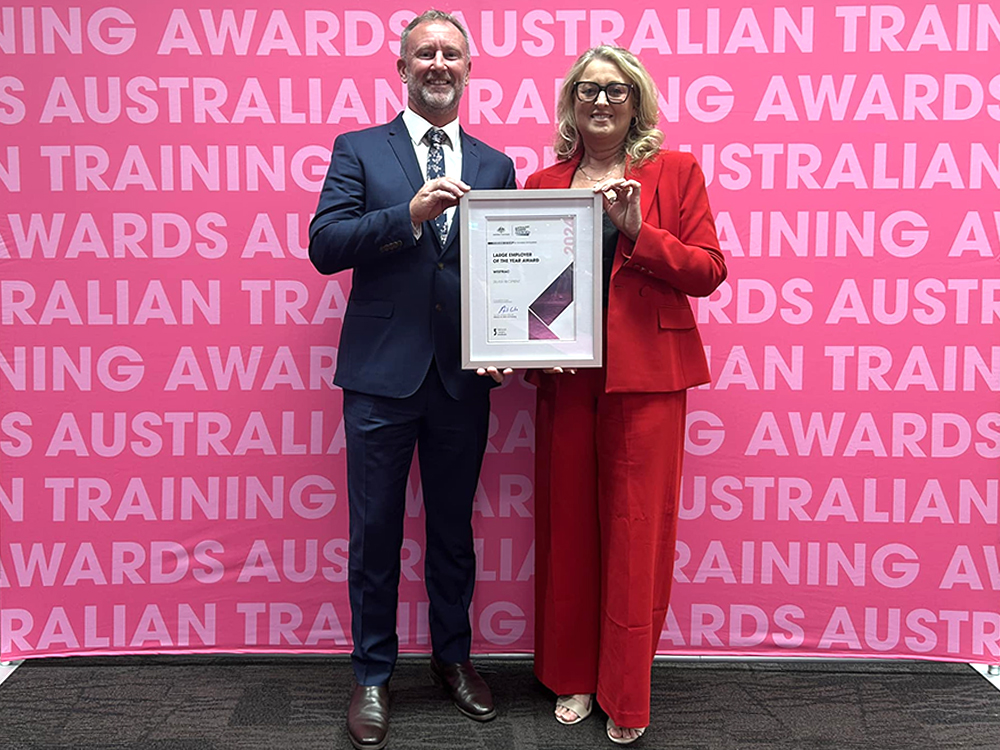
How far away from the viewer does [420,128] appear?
2.12 m

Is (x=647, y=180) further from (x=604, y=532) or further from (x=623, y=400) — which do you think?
(x=604, y=532)

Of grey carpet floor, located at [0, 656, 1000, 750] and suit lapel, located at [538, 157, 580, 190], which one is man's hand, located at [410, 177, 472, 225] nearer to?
suit lapel, located at [538, 157, 580, 190]

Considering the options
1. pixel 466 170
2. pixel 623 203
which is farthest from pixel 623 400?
pixel 466 170

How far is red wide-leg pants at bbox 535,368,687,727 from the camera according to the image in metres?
2.06

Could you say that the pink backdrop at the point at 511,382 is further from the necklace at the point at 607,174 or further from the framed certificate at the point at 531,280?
the framed certificate at the point at 531,280

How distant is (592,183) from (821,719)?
159cm

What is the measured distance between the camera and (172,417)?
2547 millimetres

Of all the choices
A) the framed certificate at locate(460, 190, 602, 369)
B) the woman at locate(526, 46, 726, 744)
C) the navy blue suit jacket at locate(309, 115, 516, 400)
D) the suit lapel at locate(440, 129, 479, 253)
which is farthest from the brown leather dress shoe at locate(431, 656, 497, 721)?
the suit lapel at locate(440, 129, 479, 253)

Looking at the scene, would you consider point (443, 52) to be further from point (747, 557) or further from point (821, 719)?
point (821, 719)

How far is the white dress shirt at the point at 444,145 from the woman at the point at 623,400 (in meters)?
0.22

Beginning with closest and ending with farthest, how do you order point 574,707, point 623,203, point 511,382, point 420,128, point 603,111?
point 623,203 → point 603,111 → point 420,128 → point 574,707 → point 511,382

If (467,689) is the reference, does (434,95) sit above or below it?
above

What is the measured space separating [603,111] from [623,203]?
273mm

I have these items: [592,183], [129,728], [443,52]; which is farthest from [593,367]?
[129,728]
